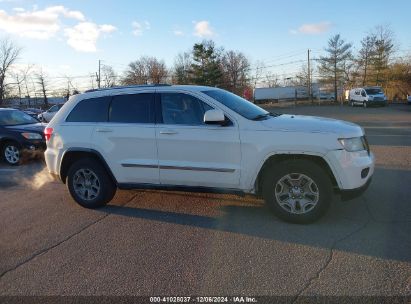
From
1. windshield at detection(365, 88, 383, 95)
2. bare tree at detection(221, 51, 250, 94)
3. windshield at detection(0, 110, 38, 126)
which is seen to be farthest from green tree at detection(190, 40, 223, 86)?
windshield at detection(0, 110, 38, 126)

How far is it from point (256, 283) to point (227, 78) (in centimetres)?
7343

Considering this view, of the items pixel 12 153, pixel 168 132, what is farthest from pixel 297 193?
pixel 12 153

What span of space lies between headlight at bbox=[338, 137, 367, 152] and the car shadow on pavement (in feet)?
3.08

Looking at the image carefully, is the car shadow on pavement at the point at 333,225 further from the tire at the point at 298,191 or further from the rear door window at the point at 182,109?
the rear door window at the point at 182,109

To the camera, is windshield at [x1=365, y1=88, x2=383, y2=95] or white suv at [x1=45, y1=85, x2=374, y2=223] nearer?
white suv at [x1=45, y1=85, x2=374, y2=223]

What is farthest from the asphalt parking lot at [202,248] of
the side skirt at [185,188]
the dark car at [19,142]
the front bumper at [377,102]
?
the front bumper at [377,102]

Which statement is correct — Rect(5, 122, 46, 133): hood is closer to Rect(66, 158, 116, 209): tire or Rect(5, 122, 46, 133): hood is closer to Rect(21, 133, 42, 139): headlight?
Rect(21, 133, 42, 139): headlight

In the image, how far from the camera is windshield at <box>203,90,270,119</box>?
5.29 meters

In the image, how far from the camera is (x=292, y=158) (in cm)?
492

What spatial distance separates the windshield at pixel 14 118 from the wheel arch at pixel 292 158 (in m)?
9.14

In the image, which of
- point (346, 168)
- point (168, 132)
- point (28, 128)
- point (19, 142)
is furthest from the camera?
point (28, 128)

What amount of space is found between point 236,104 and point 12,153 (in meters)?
8.02

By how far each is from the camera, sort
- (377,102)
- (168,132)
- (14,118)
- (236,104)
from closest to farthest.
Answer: (168,132) < (236,104) < (14,118) < (377,102)

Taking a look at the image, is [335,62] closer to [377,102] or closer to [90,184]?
[377,102]
